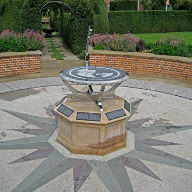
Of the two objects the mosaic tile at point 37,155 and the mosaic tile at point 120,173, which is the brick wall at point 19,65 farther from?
the mosaic tile at point 120,173

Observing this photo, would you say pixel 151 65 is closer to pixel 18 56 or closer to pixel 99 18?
pixel 18 56

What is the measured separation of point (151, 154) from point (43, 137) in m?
2.40

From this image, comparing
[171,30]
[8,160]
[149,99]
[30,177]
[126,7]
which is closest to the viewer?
[30,177]

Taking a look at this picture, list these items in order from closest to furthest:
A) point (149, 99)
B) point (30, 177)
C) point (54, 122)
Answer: point (30, 177) < point (54, 122) < point (149, 99)

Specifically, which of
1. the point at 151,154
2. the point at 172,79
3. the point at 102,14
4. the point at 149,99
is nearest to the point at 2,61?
the point at 149,99

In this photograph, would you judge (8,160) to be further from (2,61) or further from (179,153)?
(2,61)

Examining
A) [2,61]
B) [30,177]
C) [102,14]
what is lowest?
[30,177]

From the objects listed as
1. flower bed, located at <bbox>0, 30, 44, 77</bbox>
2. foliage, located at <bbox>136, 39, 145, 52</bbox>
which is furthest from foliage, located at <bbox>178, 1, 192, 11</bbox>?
flower bed, located at <bbox>0, 30, 44, 77</bbox>

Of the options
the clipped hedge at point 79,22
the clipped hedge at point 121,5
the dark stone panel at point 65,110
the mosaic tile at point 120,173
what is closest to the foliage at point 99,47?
the clipped hedge at point 79,22

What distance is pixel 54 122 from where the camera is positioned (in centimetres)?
706

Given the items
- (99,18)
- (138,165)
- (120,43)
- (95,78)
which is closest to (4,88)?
(95,78)

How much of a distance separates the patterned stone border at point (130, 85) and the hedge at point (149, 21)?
2012cm

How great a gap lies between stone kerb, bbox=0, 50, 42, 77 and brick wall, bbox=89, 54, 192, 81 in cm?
242

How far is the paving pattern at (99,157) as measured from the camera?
15.6 ft
